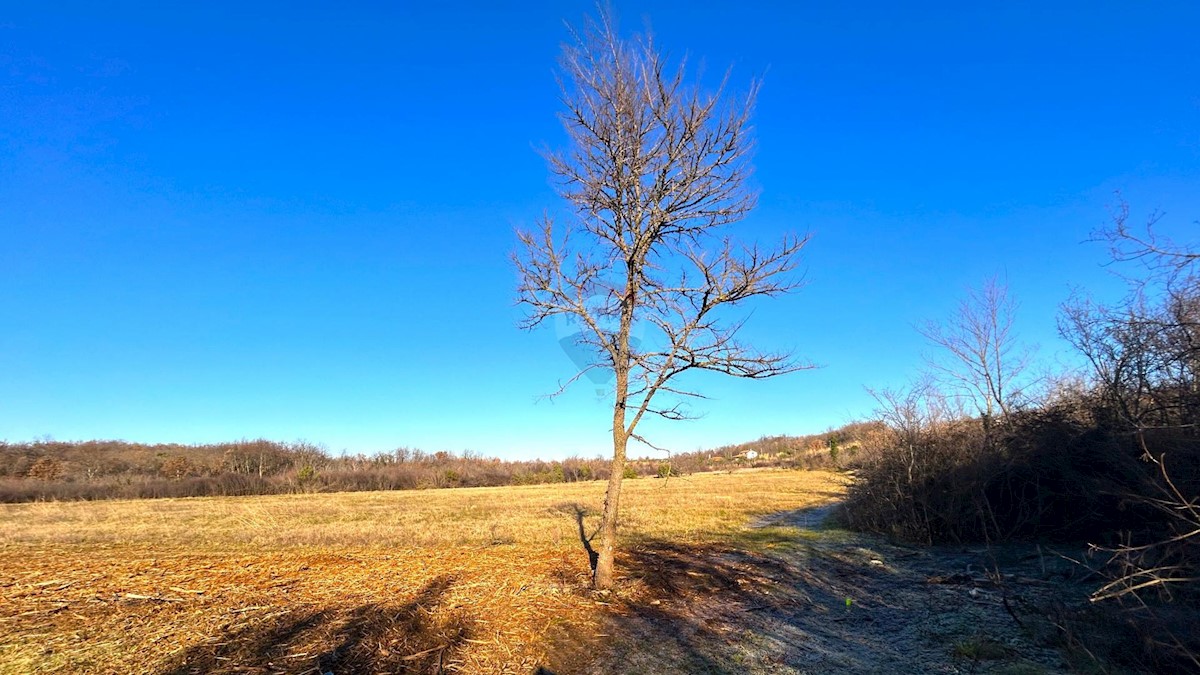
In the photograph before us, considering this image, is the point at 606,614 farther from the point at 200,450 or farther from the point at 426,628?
the point at 200,450

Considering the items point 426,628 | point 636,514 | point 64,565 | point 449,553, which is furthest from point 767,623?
point 636,514

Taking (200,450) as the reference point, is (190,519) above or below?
below

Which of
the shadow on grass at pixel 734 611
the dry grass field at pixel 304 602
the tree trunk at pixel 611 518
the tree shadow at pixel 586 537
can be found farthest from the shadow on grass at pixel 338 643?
the tree shadow at pixel 586 537

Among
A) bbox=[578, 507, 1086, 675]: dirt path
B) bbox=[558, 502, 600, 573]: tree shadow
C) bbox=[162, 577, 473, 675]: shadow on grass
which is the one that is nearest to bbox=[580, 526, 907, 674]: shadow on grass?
bbox=[578, 507, 1086, 675]: dirt path

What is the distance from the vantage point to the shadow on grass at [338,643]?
208 inches

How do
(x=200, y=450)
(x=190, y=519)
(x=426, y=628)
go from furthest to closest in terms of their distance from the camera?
(x=200, y=450) < (x=190, y=519) < (x=426, y=628)

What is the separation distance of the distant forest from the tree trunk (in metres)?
21.0

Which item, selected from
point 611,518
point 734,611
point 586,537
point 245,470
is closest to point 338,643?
point 611,518

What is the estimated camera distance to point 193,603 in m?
6.98

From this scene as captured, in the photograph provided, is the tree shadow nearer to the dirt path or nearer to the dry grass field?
the dry grass field

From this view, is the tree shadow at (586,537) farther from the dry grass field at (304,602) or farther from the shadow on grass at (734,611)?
the shadow on grass at (734,611)

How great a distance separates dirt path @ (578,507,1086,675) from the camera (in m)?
5.85

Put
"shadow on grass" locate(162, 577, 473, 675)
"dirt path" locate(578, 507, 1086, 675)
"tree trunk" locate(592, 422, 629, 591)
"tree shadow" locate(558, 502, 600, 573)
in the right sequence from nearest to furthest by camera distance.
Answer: "shadow on grass" locate(162, 577, 473, 675) < "dirt path" locate(578, 507, 1086, 675) < "tree trunk" locate(592, 422, 629, 591) < "tree shadow" locate(558, 502, 600, 573)

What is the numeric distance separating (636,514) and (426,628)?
13960 millimetres
